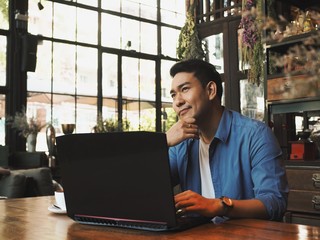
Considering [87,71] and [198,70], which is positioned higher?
[87,71]

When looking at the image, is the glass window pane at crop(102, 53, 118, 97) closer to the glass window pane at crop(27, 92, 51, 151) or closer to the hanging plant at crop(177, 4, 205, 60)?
the glass window pane at crop(27, 92, 51, 151)

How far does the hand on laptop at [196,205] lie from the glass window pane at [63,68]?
6.48 metres

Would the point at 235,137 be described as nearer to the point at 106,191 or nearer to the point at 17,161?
the point at 106,191

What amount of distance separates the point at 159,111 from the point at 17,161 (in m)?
3.20

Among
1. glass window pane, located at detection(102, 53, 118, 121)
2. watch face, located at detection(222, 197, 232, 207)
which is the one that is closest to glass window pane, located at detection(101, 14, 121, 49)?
glass window pane, located at detection(102, 53, 118, 121)

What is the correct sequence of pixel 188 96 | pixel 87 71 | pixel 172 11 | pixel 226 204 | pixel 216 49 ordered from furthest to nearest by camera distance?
pixel 172 11 → pixel 87 71 → pixel 216 49 → pixel 188 96 → pixel 226 204

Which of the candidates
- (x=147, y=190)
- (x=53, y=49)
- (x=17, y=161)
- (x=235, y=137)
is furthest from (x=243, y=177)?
(x=53, y=49)

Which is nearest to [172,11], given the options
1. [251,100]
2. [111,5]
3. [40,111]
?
[111,5]

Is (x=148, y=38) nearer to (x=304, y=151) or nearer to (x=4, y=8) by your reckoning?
(x=4, y=8)

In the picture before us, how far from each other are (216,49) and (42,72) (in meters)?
2.83

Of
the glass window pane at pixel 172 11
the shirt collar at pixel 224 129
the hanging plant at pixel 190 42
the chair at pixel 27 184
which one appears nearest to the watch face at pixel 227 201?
the shirt collar at pixel 224 129

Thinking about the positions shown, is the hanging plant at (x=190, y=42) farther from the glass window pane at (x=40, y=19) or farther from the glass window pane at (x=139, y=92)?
the glass window pane at (x=40, y=19)

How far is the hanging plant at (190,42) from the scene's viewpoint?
251 inches

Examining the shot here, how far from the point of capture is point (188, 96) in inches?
66.9
